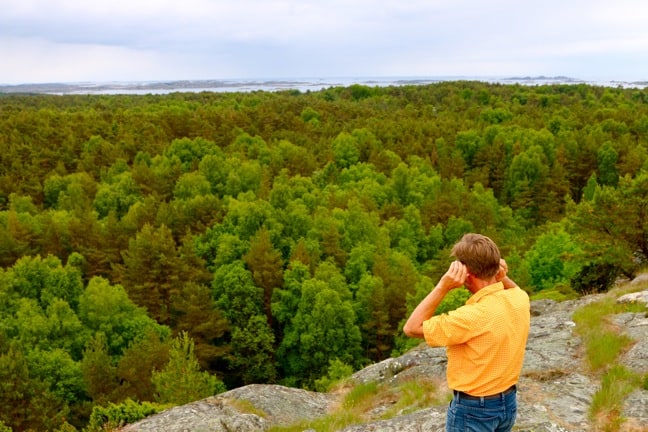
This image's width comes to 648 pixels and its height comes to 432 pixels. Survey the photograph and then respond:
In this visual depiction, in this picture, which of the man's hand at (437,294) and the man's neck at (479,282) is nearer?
the man's hand at (437,294)

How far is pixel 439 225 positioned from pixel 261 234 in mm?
17833

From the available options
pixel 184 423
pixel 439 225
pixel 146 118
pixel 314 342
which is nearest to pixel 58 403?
pixel 314 342

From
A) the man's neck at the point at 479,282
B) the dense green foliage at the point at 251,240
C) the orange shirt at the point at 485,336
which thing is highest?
the man's neck at the point at 479,282

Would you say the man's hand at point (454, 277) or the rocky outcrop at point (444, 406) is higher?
the man's hand at point (454, 277)

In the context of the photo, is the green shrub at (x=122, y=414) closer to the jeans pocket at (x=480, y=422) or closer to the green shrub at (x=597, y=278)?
the jeans pocket at (x=480, y=422)

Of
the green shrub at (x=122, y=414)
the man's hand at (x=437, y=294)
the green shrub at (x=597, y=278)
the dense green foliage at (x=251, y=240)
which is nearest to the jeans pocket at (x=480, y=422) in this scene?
the man's hand at (x=437, y=294)

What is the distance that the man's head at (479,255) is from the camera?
4.44 meters

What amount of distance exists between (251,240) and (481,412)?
1470 inches

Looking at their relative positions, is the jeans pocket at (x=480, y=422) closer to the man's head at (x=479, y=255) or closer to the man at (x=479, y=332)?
the man at (x=479, y=332)

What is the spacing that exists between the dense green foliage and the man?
16.4 m

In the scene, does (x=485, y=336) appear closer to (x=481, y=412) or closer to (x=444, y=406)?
(x=481, y=412)

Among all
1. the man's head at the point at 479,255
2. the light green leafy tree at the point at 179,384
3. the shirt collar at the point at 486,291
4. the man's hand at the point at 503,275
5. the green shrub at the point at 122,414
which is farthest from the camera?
the light green leafy tree at the point at 179,384

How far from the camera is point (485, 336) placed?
4527 mm

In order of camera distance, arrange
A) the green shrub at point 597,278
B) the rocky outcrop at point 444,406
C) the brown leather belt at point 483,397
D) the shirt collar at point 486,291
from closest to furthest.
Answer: the shirt collar at point 486,291 → the brown leather belt at point 483,397 → the rocky outcrop at point 444,406 → the green shrub at point 597,278
